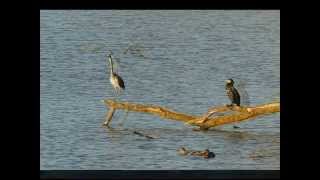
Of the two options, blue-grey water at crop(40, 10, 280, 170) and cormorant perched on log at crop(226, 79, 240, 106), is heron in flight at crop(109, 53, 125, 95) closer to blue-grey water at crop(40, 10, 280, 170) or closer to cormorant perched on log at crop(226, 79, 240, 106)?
blue-grey water at crop(40, 10, 280, 170)

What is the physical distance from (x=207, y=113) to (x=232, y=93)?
0.81 feet

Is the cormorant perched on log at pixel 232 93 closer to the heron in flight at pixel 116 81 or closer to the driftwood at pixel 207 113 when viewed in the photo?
the driftwood at pixel 207 113

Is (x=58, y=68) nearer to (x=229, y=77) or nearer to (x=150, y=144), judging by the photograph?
(x=150, y=144)

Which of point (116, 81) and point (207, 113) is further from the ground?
point (116, 81)

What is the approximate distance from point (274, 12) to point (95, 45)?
1.41 metres

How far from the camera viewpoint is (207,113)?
4129 millimetres

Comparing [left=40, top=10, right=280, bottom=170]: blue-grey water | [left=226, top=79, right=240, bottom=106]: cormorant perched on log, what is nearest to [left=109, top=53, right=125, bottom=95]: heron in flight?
[left=40, top=10, right=280, bottom=170]: blue-grey water

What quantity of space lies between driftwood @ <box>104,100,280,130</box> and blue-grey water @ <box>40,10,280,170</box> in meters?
0.04

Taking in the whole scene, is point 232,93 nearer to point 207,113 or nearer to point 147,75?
point 207,113

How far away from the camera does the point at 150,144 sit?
4113 mm

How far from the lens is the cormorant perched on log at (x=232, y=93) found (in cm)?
414

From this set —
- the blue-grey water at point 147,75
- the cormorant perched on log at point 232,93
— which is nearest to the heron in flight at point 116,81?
the blue-grey water at point 147,75

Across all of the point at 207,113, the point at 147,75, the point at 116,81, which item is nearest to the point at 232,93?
the point at 207,113
